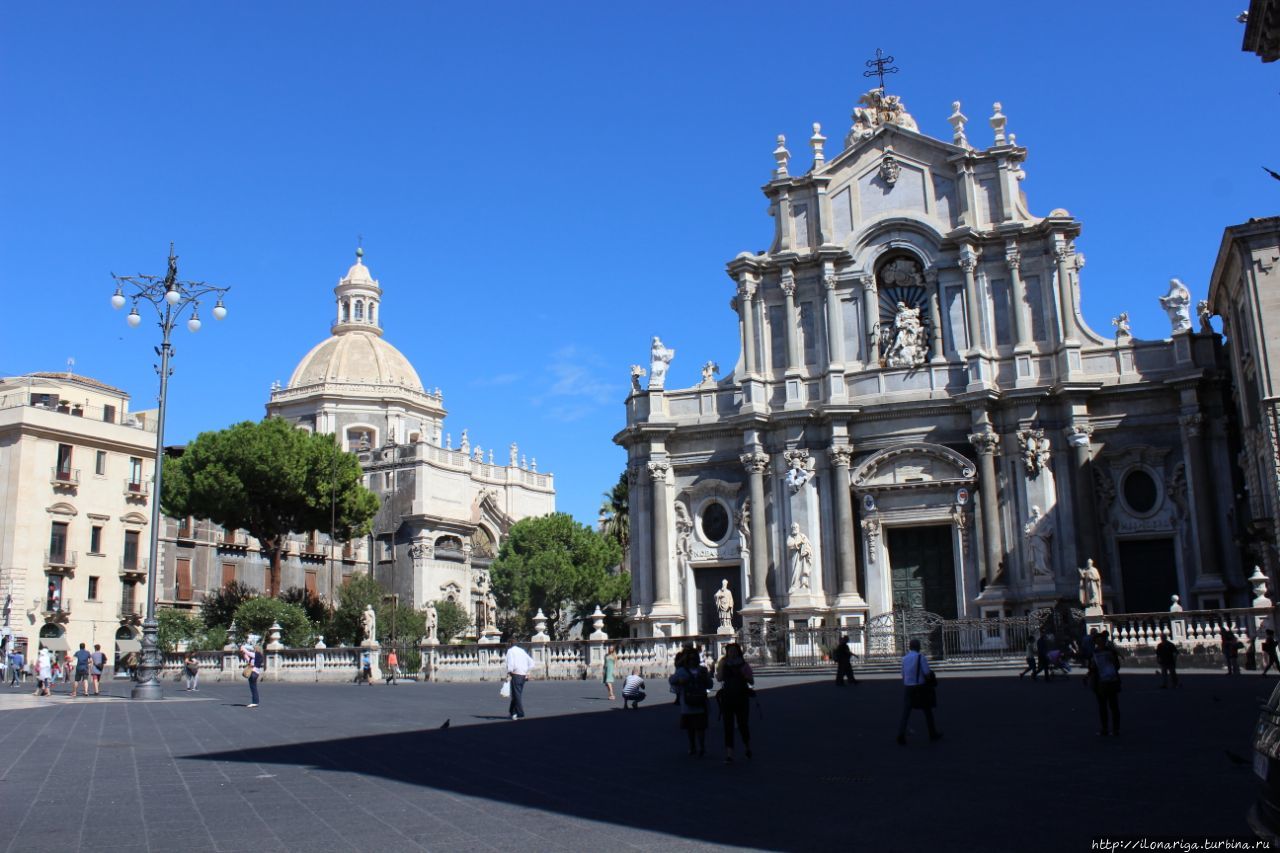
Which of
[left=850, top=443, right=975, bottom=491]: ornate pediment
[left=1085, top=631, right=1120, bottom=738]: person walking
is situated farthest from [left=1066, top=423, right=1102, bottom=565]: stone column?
[left=1085, top=631, right=1120, bottom=738]: person walking

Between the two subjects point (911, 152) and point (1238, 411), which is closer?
point (1238, 411)

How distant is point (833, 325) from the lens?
36.6m

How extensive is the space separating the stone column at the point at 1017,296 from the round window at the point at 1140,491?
4.86m

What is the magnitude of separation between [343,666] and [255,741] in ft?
72.8

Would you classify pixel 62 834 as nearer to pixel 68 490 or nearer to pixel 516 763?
pixel 516 763

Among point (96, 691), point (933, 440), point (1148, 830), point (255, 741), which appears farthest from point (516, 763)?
point (933, 440)

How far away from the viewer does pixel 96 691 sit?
1206 inches

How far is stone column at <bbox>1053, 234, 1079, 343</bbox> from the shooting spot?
3428 centimetres

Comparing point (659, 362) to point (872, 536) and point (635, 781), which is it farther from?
point (635, 781)

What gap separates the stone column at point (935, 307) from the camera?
36125mm

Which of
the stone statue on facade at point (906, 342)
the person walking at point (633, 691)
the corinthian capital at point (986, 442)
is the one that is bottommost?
the person walking at point (633, 691)

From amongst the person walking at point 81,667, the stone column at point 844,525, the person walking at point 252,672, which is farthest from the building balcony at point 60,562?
the stone column at point 844,525

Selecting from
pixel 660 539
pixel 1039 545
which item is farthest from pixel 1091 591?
pixel 660 539

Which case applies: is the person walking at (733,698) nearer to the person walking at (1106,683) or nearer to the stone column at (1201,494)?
the person walking at (1106,683)
